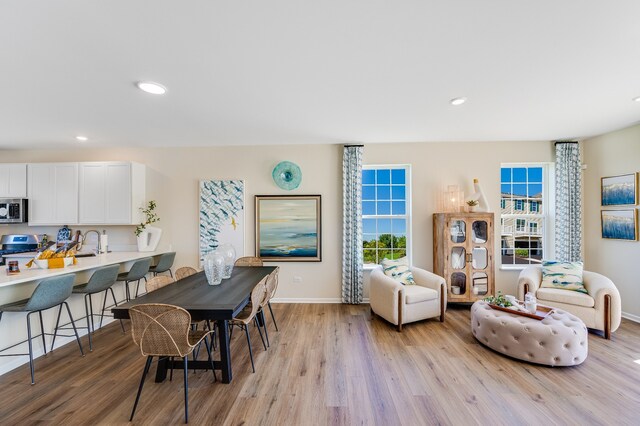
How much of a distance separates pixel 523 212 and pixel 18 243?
844cm

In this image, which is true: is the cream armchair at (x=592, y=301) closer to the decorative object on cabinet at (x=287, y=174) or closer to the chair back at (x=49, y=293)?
the decorative object on cabinet at (x=287, y=174)

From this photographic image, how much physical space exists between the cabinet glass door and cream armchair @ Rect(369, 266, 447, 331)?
2.57ft

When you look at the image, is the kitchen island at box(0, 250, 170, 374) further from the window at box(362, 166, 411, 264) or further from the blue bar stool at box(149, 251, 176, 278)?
the window at box(362, 166, 411, 264)

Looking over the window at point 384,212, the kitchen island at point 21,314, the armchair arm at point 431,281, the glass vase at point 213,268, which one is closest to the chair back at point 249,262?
→ the glass vase at point 213,268

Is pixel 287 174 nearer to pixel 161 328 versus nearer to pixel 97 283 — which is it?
pixel 97 283

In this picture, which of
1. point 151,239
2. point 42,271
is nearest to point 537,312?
point 42,271

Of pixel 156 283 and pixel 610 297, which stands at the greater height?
pixel 156 283

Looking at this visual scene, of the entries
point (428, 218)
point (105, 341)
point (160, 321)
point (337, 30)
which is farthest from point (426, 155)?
point (105, 341)

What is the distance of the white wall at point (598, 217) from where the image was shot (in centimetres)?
351

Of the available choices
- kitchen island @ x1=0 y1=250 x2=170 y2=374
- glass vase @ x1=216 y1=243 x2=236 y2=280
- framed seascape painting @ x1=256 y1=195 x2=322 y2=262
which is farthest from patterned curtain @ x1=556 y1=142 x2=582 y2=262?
kitchen island @ x1=0 y1=250 x2=170 y2=374

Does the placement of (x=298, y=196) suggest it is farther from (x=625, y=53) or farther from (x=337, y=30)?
(x=625, y=53)

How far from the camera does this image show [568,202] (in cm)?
404

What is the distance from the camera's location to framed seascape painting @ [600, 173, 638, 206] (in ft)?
11.5

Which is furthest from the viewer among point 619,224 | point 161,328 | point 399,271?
point 399,271
